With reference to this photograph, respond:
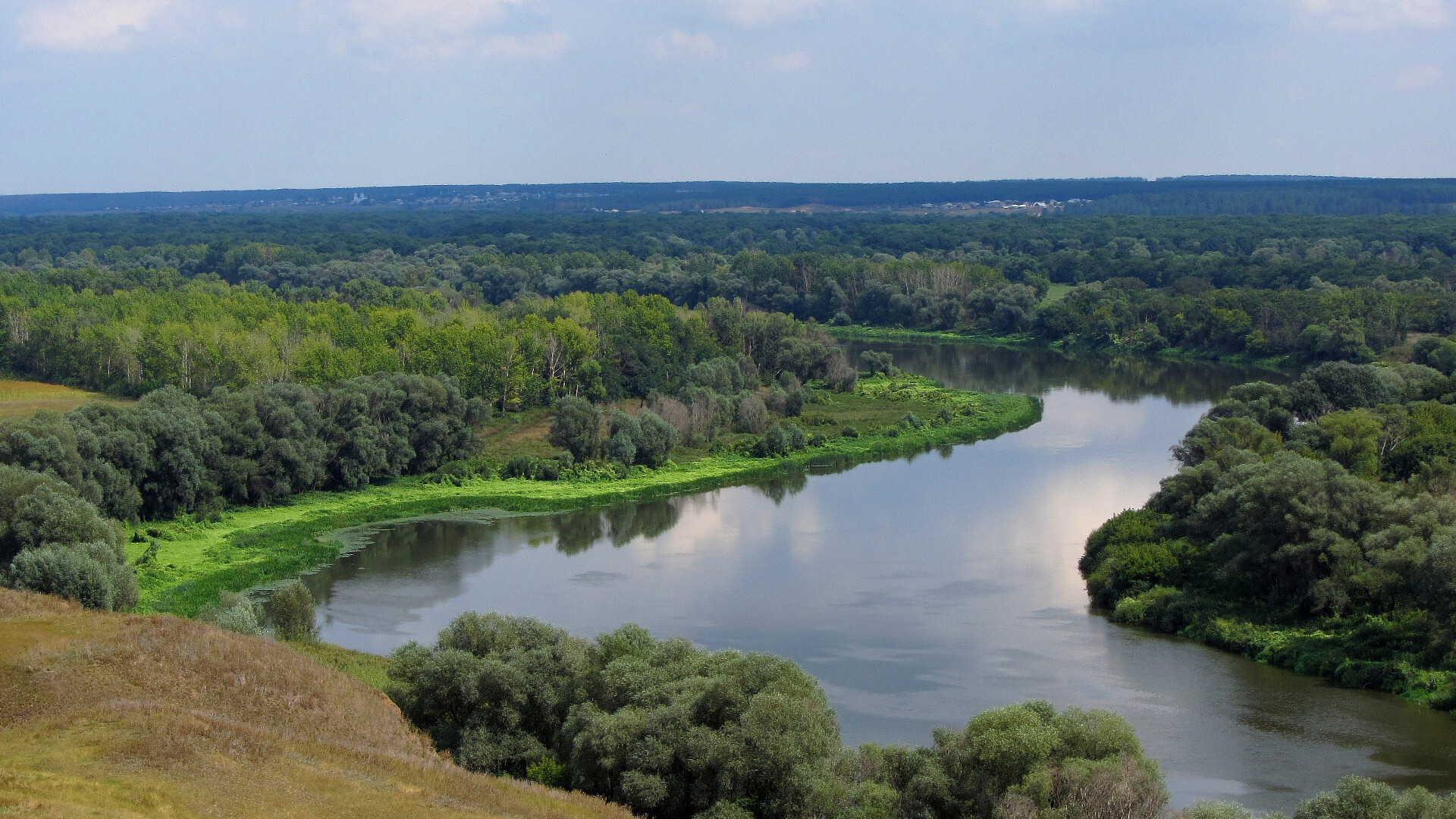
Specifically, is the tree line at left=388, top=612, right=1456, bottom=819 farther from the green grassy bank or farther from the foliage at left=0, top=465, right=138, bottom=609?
the green grassy bank

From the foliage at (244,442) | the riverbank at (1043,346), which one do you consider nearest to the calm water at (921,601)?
the foliage at (244,442)

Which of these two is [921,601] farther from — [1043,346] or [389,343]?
[1043,346]

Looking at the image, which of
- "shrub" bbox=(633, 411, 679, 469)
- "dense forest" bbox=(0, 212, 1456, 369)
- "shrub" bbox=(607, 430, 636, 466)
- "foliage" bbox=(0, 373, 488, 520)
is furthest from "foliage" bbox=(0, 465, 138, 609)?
"dense forest" bbox=(0, 212, 1456, 369)

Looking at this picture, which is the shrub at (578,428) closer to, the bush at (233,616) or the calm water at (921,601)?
the calm water at (921,601)

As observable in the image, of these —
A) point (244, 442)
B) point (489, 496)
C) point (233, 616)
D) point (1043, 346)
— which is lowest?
point (489, 496)

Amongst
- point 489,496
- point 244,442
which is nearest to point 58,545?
point 244,442
